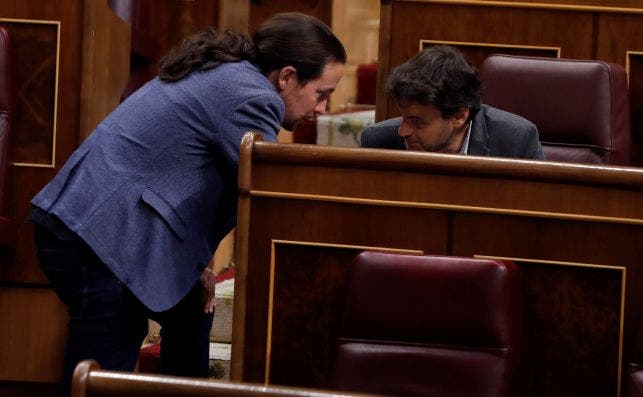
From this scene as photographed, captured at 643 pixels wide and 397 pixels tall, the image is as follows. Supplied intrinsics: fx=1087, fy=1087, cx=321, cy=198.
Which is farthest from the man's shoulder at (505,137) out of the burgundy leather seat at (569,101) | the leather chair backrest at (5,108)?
the leather chair backrest at (5,108)

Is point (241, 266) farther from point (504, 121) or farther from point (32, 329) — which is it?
point (32, 329)

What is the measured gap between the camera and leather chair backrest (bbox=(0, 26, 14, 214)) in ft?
3.57

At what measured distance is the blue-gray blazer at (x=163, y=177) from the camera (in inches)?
31.0

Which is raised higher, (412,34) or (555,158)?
(412,34)

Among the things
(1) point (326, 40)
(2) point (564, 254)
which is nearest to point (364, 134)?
(1) point (326, 40)

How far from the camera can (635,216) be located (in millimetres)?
767

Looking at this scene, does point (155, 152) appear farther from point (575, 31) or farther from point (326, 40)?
point (575, 31)

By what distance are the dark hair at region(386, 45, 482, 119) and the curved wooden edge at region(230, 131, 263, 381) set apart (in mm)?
230

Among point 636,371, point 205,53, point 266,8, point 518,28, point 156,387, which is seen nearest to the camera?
point 156,387

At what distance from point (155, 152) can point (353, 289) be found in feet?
0.60

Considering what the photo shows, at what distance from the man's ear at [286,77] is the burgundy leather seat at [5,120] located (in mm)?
373

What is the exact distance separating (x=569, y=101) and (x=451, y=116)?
0.17 meters

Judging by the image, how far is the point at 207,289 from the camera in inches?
34.2

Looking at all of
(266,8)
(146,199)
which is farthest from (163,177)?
(266,8)
